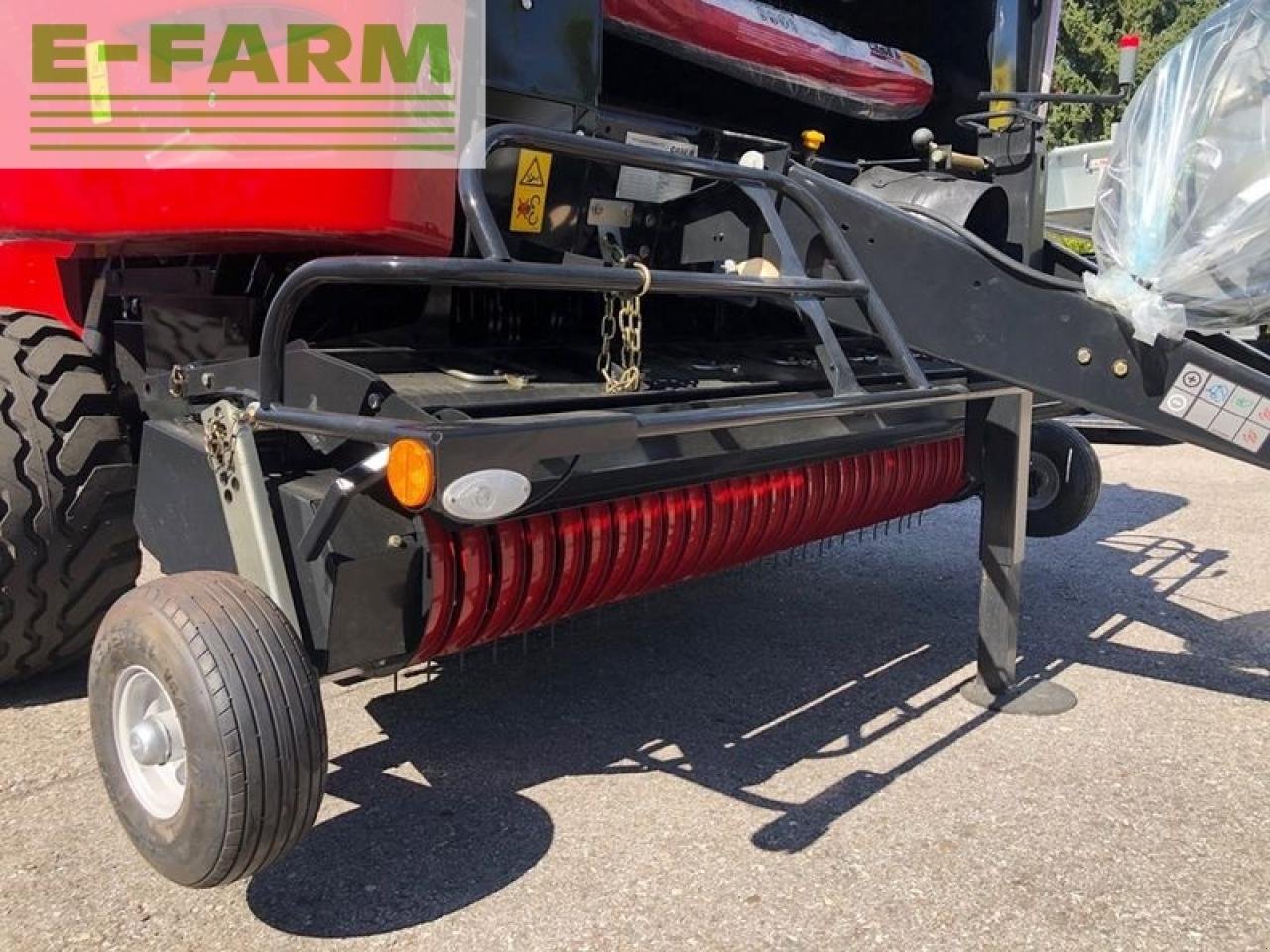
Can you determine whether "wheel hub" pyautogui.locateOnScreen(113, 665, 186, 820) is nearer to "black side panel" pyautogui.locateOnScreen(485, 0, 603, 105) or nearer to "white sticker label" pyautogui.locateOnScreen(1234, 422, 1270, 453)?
"black side panel" pyautogui.locateOnScreen(485, 0, 603, 105)

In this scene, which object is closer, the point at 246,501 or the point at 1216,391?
the point at 246,501

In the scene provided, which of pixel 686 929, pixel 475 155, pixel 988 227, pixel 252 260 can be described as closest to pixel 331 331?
pixel 252 260

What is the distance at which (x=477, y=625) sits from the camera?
230 cm

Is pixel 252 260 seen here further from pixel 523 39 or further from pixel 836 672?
pixel 836 672

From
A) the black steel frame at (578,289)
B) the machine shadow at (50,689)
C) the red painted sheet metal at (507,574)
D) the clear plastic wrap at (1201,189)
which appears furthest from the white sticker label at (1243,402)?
the machine shadow at (50,689)

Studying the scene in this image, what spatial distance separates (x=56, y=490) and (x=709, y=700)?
1755 millimetres

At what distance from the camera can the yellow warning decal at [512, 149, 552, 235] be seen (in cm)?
241

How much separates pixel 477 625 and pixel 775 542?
937mm

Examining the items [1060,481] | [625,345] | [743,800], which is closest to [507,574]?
[625,345]

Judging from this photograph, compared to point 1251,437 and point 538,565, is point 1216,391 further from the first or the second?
point 538,565

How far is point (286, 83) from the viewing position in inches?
83.3

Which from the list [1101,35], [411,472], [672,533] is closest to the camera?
[411,472]

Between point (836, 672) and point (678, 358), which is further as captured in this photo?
point (836, 672)

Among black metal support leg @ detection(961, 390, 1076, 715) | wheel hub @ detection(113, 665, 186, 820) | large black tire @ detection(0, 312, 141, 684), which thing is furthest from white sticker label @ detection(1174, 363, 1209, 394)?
large black tire @ detection(0, 312, 141, 684)
